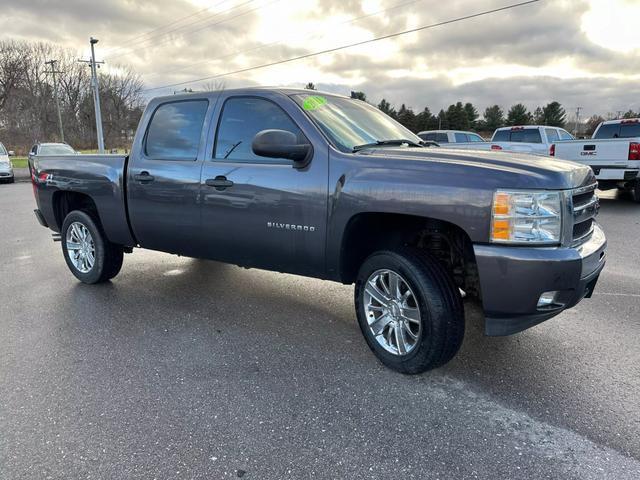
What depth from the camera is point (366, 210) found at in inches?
124

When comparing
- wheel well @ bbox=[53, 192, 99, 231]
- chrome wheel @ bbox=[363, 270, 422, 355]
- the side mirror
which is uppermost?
the side mirror

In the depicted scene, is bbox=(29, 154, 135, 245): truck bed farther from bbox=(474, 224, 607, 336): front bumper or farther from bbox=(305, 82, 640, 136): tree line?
bbox=(305, 82, 640, 136): tree line

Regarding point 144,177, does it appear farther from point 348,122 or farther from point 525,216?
point 525,216

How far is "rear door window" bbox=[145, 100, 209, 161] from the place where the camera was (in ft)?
13.9

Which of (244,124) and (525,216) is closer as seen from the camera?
(525,216)

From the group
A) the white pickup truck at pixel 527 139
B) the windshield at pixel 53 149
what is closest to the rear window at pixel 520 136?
the white pickup truck at pixel 527 139

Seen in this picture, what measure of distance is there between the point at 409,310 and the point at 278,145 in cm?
143

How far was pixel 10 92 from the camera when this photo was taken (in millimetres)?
49000

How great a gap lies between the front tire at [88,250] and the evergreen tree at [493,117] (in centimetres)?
7043

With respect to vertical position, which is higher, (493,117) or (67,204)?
(493,117)

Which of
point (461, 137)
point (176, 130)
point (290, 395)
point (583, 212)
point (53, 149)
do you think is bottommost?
point (290, 395)

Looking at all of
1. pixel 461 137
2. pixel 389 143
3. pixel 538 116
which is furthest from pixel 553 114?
pixel 389 143

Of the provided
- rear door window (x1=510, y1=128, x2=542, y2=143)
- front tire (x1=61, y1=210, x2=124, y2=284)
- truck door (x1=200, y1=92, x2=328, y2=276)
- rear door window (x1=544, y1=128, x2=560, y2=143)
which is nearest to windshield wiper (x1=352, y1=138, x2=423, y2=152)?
truck door (x1=200, y1=92, x2=328, y2=276)

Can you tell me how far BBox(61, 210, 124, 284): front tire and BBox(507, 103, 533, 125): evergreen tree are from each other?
2630 inches
